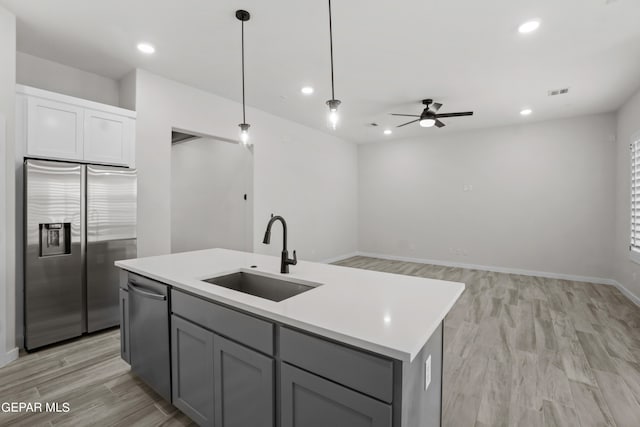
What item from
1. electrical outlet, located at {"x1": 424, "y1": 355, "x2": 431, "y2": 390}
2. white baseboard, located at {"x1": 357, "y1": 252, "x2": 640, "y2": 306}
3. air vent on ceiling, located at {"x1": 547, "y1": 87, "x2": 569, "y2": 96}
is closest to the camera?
electrical outlet, located at {"x1": 424, "y1": 355, "x2": 431, "y2": 390}

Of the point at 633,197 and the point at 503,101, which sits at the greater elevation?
the point at 503,101

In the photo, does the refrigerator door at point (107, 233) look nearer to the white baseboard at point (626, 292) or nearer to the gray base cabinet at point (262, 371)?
the gray base cabinet at point (262, 371)

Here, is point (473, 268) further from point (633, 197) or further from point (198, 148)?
point (198, 148)

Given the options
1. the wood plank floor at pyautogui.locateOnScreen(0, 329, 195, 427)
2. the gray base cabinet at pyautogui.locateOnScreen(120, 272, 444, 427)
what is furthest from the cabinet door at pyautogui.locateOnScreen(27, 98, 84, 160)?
the wood plank floor at pyautogui.locateOnScreen(0, 329, 195, 427)

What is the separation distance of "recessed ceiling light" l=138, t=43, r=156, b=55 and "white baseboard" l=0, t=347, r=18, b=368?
303 centimetres

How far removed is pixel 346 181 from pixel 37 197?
18.6ft

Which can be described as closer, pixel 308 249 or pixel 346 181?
pixel 308 249

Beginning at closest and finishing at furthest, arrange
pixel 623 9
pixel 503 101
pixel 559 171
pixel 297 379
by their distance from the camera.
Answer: pixel 297 379 < pixel 623 9 < pixel 503 101 < pixel 559 171

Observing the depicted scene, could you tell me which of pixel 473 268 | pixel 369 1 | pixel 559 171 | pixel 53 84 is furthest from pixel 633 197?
pixel 53 84

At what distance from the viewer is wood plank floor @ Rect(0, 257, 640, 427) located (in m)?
1.89

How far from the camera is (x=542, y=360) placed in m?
2.58

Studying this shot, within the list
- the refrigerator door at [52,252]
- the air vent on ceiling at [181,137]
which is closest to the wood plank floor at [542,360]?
the refrigerator door at [52,252]

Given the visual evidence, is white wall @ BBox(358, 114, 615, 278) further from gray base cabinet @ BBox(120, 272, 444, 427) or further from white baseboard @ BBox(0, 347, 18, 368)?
white baseboard @ BBox(0, 347, 18, 368)

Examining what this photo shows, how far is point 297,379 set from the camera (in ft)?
3.84
